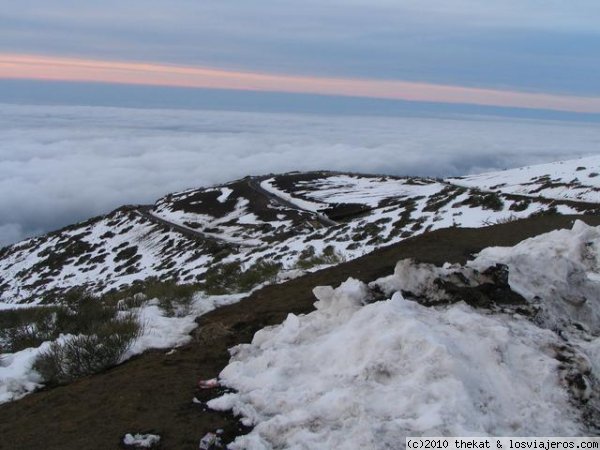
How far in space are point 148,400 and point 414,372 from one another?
2950 millimetres

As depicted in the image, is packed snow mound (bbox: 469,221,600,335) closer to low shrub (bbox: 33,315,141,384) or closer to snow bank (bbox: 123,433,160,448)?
snow bank (bbox: 123,433,160,448)

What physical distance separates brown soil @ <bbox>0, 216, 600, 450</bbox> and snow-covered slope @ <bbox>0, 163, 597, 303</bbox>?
743 cm

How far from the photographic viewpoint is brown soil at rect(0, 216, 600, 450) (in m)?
5.37

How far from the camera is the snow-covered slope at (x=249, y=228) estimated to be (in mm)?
26484

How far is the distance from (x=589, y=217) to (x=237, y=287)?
35.0ft

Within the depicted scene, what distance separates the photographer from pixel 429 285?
7324 mm

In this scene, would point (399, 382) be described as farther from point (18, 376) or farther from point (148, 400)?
point (18, 376)

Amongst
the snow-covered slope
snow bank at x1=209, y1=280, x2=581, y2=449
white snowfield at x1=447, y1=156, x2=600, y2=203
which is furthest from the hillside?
white snowfield at x1=447, y1=156, x2=600, y2=203

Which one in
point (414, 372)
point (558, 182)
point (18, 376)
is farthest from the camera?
point (558, 182)

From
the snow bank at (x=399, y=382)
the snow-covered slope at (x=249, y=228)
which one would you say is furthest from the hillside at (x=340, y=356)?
the snow-covered slope at (x=249, y=228)

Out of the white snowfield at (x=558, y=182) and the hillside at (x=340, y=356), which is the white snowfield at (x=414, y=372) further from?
the white snowfield at (x=558, y=182)

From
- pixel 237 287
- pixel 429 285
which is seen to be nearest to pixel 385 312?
pixel 429 285

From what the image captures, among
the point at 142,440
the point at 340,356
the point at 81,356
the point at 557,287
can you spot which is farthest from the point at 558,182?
the point at 142,440

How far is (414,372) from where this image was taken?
5.27 meters
